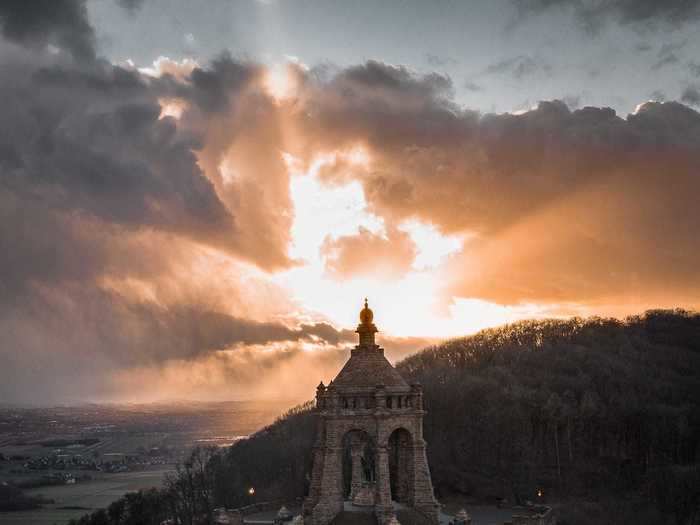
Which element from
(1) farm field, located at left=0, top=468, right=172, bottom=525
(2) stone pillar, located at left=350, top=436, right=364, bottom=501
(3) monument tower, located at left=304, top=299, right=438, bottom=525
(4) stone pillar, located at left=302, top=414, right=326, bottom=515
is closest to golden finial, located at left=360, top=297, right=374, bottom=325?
(3) monument tower, located at left=304, top=299, right=438, bottom=525

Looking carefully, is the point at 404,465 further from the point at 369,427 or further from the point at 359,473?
the point at 369,427

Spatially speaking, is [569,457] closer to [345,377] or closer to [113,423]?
[345,377]

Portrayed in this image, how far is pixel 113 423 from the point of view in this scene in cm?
19025

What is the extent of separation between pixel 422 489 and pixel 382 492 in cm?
243

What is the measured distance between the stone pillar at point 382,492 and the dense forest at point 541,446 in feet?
96.6

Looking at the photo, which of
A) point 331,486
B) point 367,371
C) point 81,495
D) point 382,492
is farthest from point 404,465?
point 81,495

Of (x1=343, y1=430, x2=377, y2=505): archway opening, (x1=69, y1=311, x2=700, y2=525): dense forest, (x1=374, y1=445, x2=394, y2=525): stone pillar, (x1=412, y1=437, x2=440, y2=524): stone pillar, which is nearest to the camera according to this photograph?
(x1=374, y1=445, x2=394, y2=525): stone pillar

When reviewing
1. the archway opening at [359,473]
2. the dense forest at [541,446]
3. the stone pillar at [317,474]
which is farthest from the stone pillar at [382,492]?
the dense forest at [541,446]

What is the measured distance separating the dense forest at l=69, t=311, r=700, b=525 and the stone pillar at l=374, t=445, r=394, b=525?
96.6 ft

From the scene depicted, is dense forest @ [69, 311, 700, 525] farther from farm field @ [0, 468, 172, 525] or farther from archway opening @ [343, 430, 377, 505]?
archway opening @ [343, 430, 377, 505]

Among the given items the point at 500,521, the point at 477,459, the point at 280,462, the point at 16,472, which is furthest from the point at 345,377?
the point at 16,472

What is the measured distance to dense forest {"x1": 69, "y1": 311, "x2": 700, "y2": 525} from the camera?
222 ft

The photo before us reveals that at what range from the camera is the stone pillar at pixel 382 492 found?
1168 inches

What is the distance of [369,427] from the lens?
103 ft
